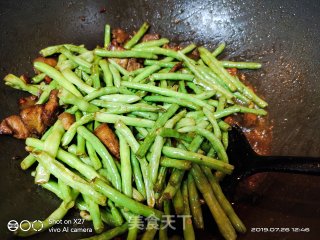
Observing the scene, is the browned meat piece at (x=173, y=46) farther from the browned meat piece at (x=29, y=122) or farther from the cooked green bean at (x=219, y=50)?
the browned meat piece at (x=29, y=122)

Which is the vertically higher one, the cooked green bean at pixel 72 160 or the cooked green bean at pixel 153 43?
the cooked green bean at pixel 153 43

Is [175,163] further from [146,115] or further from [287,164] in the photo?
[287,164]

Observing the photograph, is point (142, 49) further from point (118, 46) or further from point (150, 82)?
point (150, 82)

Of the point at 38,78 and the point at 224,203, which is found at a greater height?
the point at 38,78

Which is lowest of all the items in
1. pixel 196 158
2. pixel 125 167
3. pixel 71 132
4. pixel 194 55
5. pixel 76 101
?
pixel 125 167

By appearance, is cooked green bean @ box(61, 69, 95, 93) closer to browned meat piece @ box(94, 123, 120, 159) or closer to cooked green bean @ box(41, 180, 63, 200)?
browned meat piece @ box(94, 123, 120, 159)

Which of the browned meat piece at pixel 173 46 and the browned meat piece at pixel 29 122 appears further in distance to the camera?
the browned meat piece at pixel 173 46

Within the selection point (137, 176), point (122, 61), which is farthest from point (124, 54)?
point (137, 176)

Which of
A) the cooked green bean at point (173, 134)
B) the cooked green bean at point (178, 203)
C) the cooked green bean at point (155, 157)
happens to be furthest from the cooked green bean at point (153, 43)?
the cooked green bean at point (178, 203)
